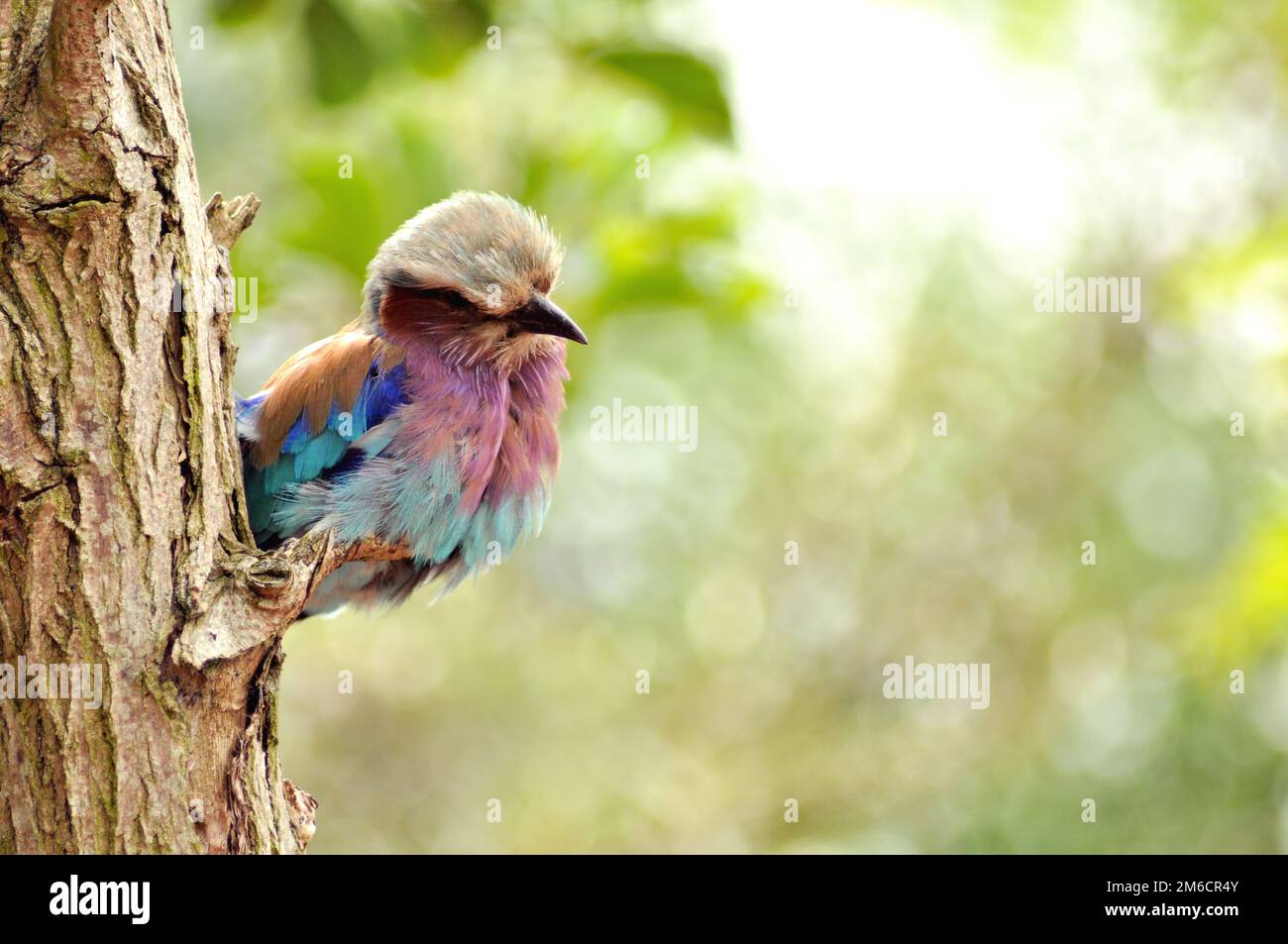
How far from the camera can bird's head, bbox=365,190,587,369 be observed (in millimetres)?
4246

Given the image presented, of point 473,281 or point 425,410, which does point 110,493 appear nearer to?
point 425,410

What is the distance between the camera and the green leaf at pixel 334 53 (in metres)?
4.33

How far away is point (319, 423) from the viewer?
427 cm

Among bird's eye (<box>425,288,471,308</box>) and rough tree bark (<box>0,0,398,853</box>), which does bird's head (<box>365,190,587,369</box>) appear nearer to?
bird's eye (<box>425,288,471,308</box>)

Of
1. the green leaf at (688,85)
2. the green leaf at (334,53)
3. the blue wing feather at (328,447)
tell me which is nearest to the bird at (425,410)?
the blue wing feather at (328,447)

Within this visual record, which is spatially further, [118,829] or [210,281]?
[210,281]

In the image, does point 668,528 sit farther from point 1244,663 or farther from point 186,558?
point 186,558

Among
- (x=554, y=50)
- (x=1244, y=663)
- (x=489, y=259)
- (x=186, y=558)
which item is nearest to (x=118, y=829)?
(x=186, y=558)

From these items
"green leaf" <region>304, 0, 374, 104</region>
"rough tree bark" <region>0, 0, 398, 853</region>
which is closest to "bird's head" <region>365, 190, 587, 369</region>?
"green leaf" <region>304, 0, 374, 104</region>

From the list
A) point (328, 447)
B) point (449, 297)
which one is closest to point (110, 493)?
point (328, 447)

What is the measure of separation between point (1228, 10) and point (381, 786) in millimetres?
8809

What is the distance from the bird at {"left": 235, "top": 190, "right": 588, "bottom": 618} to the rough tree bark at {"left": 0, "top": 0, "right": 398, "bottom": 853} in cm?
107

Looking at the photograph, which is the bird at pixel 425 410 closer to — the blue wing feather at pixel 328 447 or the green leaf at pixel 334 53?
the blue wing feather at pixel 328 447

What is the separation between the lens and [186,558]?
2.98 m
